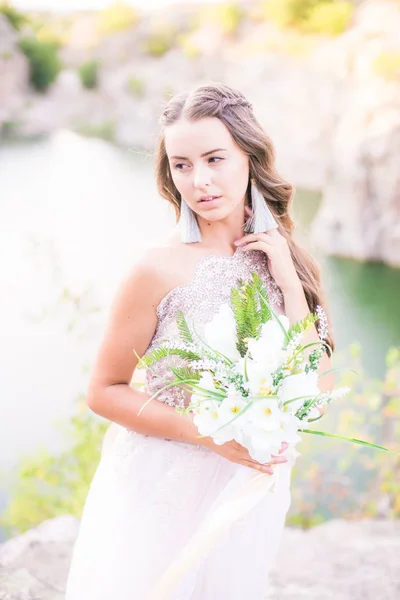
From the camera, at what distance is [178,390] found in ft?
5.08

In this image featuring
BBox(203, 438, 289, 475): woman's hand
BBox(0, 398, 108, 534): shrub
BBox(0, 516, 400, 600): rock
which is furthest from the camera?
BBox(0, 398, 108, 534): shrub

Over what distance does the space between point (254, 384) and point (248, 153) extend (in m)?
0.72

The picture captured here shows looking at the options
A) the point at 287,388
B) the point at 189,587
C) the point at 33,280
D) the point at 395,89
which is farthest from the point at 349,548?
the point at 395,89

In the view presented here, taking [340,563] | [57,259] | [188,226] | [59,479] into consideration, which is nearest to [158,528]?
[188,226]

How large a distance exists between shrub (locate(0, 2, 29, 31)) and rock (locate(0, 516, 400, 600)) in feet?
10.9

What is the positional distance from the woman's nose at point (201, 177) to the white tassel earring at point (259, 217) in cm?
24

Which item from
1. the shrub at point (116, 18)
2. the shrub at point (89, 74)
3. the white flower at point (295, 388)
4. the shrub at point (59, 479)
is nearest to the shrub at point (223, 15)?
the shrub at point (116, 18)

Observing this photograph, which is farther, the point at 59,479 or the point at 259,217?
the point at 59,479

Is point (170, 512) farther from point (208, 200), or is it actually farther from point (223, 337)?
point (208, 200)

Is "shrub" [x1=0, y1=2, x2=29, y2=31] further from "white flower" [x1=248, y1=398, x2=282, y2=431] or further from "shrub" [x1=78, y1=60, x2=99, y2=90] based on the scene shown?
"white flower" [x1=248, y1=398, x2=282, y2=431]

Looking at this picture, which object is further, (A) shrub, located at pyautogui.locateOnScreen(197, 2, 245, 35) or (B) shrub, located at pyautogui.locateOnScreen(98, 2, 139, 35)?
(A) shrub, located at pyautogui.locateOnScreen(197, 2, 245, 35)

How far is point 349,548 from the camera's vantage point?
302cm

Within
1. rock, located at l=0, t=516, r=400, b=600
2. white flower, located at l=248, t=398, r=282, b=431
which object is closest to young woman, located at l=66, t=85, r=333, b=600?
white flower, located at l=248, t=398, r=282, b=431

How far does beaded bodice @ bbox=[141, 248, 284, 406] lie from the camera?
58.4 inches
